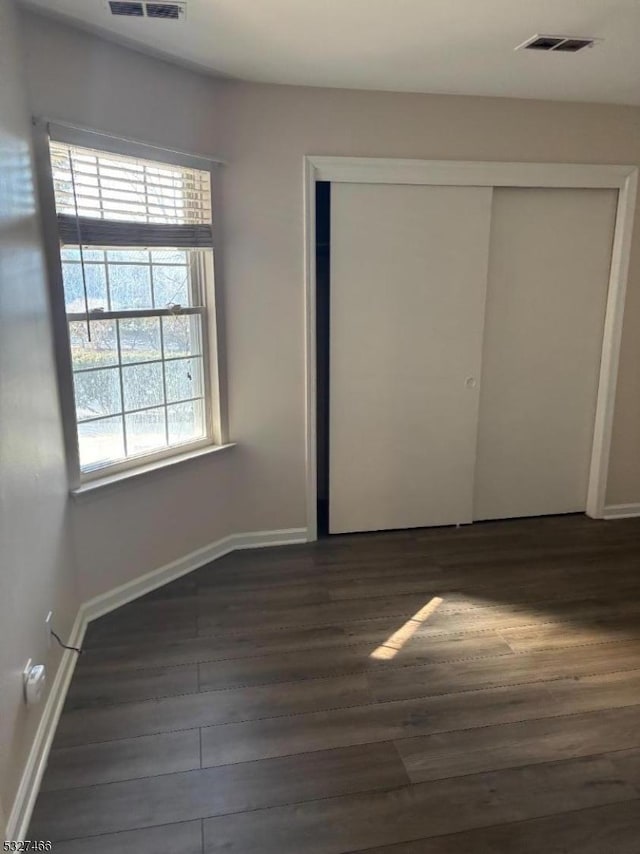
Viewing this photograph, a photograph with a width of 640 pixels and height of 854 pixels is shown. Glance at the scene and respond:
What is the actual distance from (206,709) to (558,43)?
3.02 m

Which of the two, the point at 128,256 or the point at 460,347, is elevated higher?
the point at 128,256

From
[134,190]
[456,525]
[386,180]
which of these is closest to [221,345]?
[134,190]

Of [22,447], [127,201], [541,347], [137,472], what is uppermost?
[127,201]

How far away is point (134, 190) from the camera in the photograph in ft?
9.15

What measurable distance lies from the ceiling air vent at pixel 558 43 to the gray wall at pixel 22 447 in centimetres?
200

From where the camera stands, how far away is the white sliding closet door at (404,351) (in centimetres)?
344

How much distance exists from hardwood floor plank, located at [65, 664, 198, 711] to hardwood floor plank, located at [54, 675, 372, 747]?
4cm

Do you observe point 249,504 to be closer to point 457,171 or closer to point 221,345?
point 221,345

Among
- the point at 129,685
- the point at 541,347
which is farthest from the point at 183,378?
the point at 541,347

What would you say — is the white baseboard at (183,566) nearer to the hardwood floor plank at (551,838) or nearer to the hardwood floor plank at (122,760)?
the hardwood floor plank at (122,760)

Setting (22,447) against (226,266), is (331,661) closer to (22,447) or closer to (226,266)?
(22,447)

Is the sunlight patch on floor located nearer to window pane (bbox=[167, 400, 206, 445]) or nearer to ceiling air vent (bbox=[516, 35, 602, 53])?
window pane (bbox=[167, 400, 206, 445])

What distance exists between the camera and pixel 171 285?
3.08 m

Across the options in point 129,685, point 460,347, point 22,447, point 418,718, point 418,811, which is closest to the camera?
point 418,811
